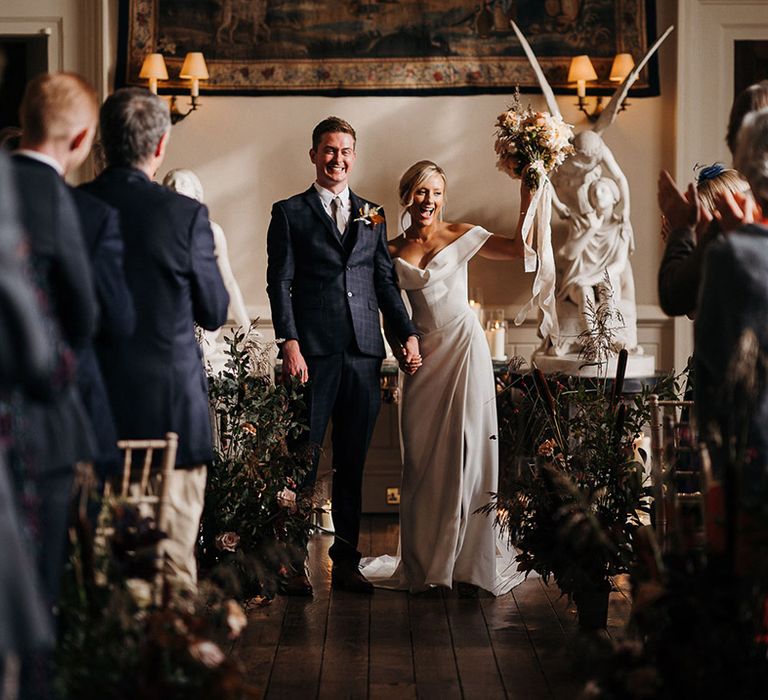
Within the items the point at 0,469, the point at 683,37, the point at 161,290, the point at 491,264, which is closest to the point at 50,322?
the point at 0,469

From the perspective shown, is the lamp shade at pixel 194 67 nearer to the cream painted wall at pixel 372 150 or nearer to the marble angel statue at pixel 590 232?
the cream painted wall at pixel 372 150

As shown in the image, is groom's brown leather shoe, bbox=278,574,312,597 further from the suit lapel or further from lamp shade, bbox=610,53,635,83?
lamp shade, bbox=610,53,635,83

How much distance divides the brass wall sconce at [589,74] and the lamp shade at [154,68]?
7.46ft

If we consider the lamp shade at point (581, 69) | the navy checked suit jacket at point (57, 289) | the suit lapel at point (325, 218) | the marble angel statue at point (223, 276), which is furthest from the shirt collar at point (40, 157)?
the lamp shade at point (581, 69)

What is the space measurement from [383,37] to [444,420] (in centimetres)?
278

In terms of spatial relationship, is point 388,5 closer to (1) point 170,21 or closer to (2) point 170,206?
(1) point 170,21

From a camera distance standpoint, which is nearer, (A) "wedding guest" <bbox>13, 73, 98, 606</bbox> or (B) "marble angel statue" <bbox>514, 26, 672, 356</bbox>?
(A) "wedding guest" <bbox>13, 73, 98, 606</bbox>

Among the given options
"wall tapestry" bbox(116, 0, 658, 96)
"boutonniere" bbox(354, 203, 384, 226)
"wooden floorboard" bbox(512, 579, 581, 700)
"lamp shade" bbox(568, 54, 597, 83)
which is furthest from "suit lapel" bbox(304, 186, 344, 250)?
"lamp shade" bbox(568, 54, 597, 83)

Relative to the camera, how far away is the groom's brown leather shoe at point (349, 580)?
16.4 feet

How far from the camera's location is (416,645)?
4.21 meters

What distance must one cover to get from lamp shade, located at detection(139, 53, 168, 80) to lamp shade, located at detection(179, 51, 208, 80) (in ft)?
0.38

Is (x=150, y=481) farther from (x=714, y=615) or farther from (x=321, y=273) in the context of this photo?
(x=321, y=273)

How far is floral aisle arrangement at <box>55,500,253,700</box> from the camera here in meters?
2.26

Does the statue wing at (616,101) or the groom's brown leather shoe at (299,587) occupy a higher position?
the statue wing at (616,101)
